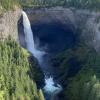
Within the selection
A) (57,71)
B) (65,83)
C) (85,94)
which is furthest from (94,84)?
(57,71)

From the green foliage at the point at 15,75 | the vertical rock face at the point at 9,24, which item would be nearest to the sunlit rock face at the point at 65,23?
the vertical rock face at the point at 9,24

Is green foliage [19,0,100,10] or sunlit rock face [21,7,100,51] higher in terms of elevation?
green foliage [19,0,100,10]

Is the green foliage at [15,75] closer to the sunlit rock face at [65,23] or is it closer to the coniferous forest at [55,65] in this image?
the coniferous forest at [55,65]

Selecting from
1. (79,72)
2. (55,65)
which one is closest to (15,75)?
(79,72)

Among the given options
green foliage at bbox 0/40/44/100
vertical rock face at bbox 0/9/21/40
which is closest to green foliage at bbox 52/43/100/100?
green foliage at bbox 0/40/44/100

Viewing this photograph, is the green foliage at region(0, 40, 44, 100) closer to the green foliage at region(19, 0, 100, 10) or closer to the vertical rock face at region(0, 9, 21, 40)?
the vertical rock face at region(0, 9, 21, 40)

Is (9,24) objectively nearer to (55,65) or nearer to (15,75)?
(55,65)
